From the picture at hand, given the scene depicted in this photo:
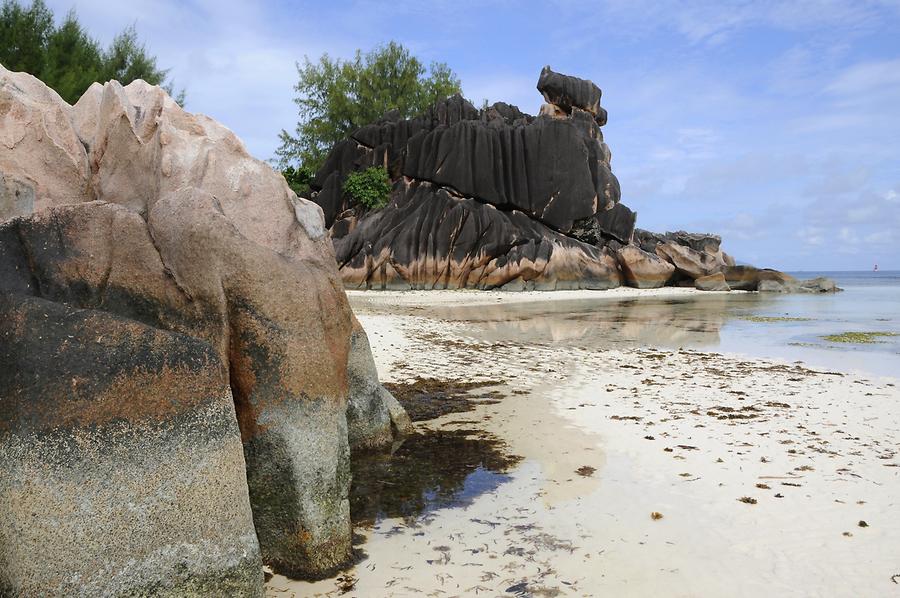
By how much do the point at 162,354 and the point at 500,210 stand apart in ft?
116

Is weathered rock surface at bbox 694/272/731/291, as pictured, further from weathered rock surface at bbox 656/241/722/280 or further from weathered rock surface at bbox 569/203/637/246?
weathered rock surface at bbox 569/203/637/246

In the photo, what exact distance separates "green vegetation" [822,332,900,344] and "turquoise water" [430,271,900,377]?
0.26 metres

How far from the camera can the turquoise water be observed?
14.2 m

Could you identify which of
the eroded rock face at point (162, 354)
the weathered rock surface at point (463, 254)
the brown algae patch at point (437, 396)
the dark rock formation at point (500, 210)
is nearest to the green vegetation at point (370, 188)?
the dark rock formation at point (500, 210)

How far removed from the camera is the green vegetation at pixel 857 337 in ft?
53.3

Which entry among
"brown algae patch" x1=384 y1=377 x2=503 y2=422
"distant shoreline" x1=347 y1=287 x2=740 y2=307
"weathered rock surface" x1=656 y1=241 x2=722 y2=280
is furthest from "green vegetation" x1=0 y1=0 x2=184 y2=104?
"weathered rock surface" x1=656 y1=241 x2=722 y2=280

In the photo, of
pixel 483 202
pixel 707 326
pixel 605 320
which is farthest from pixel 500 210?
pixel 707 326

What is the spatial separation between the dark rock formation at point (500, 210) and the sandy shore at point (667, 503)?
2532 centimetres

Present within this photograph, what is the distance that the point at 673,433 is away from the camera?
7.27 metres

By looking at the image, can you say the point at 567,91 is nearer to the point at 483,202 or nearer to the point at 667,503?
the point at 483,202

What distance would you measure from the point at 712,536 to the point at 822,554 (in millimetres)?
669

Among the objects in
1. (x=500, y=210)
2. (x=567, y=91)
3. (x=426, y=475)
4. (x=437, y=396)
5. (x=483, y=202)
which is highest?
(x=567, y=91)

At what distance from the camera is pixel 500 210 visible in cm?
3794

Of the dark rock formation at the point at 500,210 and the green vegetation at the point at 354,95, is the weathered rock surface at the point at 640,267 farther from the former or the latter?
the green vegetation at the point at 354,95
